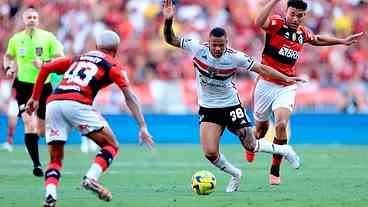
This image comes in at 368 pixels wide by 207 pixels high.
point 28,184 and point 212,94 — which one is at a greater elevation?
point 212,94

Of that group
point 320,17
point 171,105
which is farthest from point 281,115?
point 320,17

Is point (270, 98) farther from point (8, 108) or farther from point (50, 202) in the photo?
point (8, 108)

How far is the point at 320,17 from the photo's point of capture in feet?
98.7

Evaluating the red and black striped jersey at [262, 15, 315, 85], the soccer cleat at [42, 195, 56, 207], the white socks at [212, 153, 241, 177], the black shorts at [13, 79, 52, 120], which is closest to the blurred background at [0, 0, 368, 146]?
the black shorts at [13, 79, 52, 120]

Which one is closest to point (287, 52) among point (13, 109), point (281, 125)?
point (281, 125)

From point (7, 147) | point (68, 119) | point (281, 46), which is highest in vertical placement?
point (281, 46)

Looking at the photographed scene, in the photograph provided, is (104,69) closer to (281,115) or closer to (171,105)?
(281,115)

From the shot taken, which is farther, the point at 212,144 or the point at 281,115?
the point at 281,115

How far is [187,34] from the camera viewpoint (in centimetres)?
2956

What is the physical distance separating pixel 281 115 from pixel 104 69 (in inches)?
183

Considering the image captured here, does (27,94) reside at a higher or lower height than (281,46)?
lower

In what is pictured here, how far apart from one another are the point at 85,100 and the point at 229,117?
10.9 ft

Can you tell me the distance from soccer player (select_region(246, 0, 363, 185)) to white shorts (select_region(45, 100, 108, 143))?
421 cm

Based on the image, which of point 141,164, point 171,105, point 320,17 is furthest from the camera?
point 320,17
